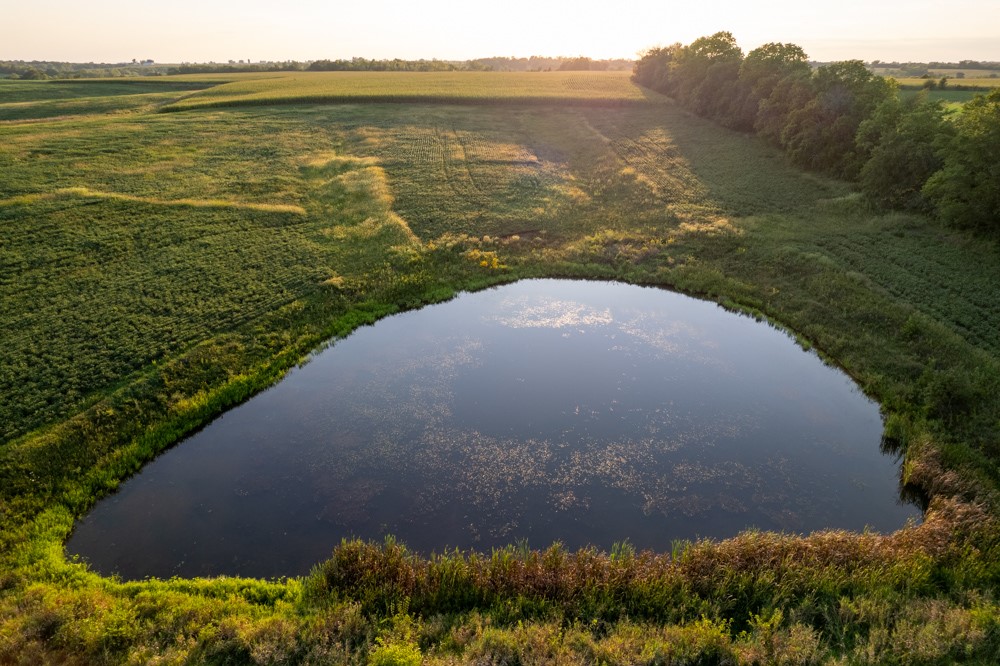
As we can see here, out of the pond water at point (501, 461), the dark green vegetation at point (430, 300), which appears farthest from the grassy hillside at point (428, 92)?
the pond water at point (501, 461)

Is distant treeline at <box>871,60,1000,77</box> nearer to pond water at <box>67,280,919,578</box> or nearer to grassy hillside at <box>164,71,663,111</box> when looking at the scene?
grassy hillside at <box>164,71,663,111</box>

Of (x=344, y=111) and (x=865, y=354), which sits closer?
(x=865, y=354)

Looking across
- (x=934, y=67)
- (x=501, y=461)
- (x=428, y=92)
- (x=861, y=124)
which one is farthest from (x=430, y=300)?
(x=934, y=67)

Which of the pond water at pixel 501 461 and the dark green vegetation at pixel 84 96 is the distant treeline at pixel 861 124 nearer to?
the pond water at pixel 501 461

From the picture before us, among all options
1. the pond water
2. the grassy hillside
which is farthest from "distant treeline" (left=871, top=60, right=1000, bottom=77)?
the pond water

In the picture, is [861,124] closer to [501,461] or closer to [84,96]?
[501,461]

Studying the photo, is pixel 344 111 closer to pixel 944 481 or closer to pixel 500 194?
pixel 500 194

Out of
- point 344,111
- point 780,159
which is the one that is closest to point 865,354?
point 780,159
